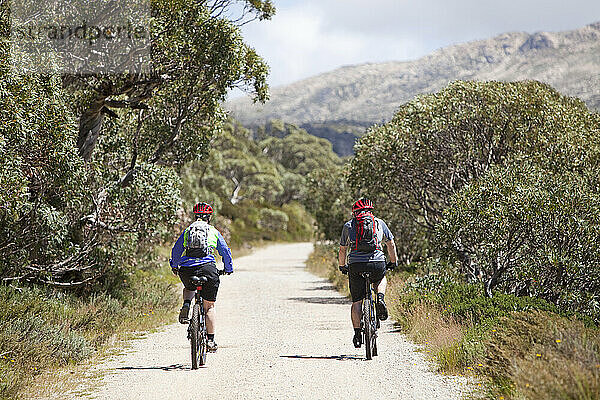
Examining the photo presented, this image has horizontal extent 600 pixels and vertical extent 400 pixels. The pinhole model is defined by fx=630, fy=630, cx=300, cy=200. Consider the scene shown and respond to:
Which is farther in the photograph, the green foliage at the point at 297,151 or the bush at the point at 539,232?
the green foliage at the point at 297,151

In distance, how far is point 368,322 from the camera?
8.09m

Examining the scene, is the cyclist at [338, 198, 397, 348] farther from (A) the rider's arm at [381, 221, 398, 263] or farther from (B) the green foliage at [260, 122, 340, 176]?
(B) the green foliage at [260, 122, 340, 176]

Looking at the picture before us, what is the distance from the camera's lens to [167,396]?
6.44 metres

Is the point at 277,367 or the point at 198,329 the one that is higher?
the point at 198,329

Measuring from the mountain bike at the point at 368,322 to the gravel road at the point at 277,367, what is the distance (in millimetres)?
178

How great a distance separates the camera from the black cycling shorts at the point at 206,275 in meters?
7.86

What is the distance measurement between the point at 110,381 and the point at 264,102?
8.14m

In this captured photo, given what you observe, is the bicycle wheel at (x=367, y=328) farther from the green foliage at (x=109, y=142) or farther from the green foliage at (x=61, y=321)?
the green foliage at (x=109, y=142)

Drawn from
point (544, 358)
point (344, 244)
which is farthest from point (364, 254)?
point (544, 358)

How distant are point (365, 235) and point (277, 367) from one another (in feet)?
6.56

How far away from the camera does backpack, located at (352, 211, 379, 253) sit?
8133mm

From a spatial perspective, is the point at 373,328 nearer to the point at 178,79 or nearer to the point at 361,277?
the point at 361,277

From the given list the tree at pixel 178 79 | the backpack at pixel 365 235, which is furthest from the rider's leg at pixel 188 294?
the tree at pixel 178 79

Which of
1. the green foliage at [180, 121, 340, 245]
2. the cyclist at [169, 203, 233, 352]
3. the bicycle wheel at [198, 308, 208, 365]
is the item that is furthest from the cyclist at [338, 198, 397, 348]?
the green foliage at [180, 121, 340, 245]
